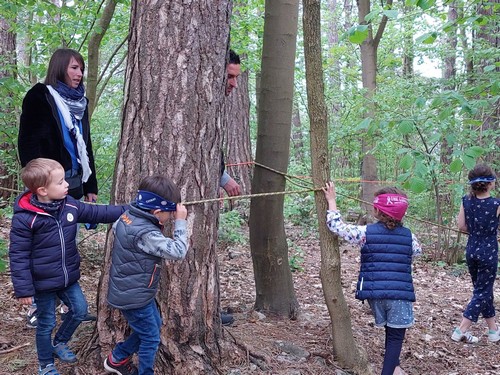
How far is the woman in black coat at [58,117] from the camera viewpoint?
373 centimetres

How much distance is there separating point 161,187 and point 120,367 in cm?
125

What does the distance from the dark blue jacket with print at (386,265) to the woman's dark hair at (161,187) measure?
5.20 ft

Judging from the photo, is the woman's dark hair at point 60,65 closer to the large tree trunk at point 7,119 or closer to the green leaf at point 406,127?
the large tree trunk at point 7,119

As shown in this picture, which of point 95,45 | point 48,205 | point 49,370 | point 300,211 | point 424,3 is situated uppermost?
point 95,45

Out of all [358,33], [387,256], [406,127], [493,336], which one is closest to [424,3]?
[358,33]

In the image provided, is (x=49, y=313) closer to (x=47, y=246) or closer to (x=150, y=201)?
(x=47, y=246)

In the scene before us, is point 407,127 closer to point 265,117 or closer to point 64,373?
point 265,117

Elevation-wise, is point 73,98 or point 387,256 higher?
point 73,98

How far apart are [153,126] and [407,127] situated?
230 centimetres

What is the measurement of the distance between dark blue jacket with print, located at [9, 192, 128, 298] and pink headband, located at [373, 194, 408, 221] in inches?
74.1

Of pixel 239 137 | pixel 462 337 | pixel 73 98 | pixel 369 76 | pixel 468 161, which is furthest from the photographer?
pixel 239 137

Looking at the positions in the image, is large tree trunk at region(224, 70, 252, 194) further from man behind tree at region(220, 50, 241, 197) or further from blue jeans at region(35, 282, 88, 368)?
blue jeans at region(35, 282, 88, 368)

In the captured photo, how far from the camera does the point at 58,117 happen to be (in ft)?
12.4

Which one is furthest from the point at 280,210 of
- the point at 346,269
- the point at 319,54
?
the point at 346,269
